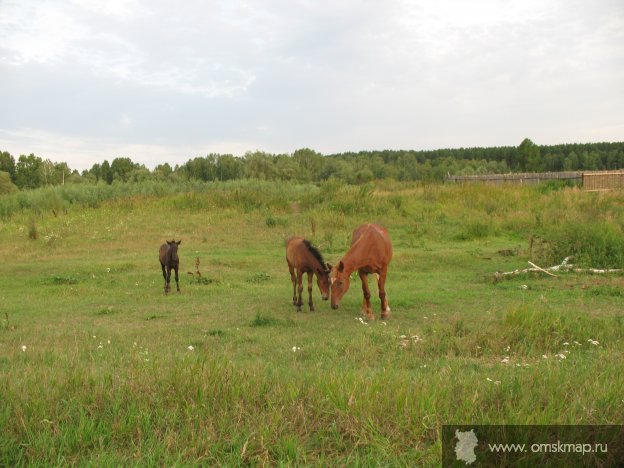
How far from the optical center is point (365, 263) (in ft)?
36.1

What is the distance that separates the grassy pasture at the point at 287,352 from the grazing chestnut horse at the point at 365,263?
1.86ft

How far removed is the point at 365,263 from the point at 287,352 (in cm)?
391

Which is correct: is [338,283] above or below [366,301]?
above

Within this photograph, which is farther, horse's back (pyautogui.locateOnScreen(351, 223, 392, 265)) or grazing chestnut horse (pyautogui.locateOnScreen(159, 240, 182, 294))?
grazing chestnut horse (pyautogui.locateOnScreen(159, 240, 182, 294))

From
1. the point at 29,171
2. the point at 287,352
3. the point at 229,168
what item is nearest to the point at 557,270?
the point at 287,352

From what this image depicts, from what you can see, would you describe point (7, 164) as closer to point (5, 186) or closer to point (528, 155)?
point (5, 186)

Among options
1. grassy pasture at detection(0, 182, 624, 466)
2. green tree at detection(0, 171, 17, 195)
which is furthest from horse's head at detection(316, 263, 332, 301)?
green tree at detection(0, 171, 17, 195)

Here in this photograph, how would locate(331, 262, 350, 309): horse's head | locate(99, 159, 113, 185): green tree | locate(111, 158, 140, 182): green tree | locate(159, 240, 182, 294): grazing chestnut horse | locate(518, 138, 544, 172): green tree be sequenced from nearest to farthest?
locate(331, 262, 350, 309): horse's head, locate(159, 240, 182, 294): grazing chestnut horse, locate(111, 158, 140, 182): green tree, locate(99, 159, 113, 185): green tree, locate(518, 138, 544, 172): green tree

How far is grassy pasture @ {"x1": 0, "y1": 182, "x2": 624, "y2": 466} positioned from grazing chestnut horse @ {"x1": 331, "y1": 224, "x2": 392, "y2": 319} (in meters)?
0.57

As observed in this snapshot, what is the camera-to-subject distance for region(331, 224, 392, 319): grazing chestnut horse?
1075cm

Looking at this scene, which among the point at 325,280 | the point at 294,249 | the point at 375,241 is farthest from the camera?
Answer: the point at 294,249

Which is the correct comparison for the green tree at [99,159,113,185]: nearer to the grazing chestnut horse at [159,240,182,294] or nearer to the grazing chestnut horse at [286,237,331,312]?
the grazing chestnut horse at [159,240,182,294]

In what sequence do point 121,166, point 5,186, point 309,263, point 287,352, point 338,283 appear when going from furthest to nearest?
point 121,166
point 5,186
point 309,263
point 338,283
point 287,352

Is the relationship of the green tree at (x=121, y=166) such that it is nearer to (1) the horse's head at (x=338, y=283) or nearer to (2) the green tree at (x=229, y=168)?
(2) the green tree at (x=229, y=168)
